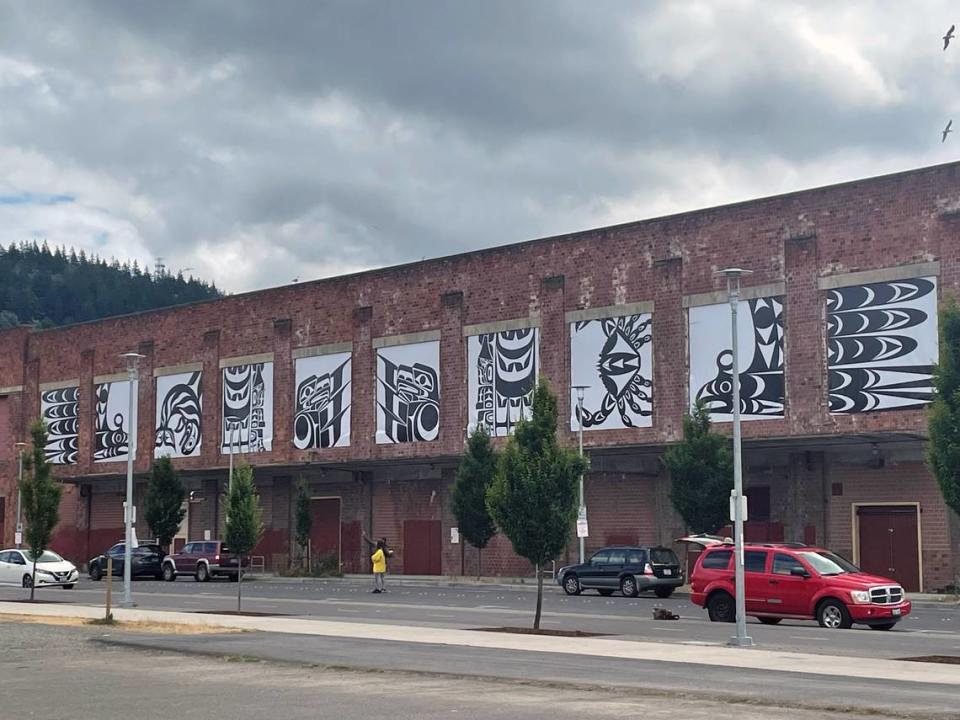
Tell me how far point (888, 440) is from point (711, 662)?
23331mm

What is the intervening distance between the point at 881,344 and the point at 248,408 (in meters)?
30.8

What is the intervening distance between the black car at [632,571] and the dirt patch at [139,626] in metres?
Result: 16.4

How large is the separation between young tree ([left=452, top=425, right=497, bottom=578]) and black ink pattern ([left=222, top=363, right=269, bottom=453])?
14.1 m

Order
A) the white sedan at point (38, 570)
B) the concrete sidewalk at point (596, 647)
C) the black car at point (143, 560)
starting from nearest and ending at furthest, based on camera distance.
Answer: the concrete sidewalk at point (596, 647) < the white sedan at point (38, 570) < the black car at point (143, 560)

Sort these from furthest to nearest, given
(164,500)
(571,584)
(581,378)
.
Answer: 1. (164,500)
2. (581,378)
3. (571,584)

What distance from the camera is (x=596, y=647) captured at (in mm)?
22484

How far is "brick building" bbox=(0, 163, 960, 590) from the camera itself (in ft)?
137

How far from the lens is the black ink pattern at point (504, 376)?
5159 cm

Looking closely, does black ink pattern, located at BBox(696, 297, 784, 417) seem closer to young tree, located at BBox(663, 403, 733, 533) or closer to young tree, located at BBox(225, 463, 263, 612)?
young tree, located at BBox(663, 403, 733, 533)

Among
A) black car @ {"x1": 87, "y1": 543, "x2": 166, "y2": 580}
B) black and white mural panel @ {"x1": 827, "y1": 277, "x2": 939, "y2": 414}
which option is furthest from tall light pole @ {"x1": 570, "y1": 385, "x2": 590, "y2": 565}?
black car @ {"x1": 87, "y1": 543, "x2": 166, "y2": 580}

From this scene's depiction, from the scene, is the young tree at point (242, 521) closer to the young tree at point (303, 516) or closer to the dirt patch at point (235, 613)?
the dirt patch at point (235, 613)

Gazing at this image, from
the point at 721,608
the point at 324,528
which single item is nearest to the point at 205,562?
the point at 324,528

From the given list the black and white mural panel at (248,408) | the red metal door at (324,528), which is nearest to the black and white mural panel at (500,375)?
the red metal door at (324,528)

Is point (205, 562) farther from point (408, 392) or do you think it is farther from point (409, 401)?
point (408, 392)
